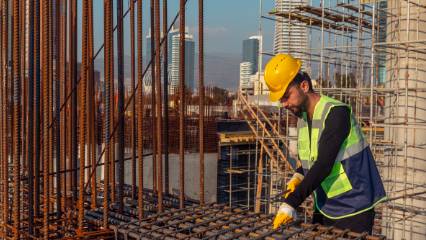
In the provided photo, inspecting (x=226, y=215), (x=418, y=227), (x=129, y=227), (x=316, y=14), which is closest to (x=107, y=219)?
(x=129, y=227)

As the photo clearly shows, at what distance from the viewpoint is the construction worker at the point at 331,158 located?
9.05 feet

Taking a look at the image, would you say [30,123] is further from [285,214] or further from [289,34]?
[289,34]

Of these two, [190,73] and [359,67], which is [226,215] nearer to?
[359,67]

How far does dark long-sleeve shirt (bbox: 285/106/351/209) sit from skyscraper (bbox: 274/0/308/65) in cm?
864

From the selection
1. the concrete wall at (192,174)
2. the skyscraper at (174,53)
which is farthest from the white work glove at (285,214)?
the concrete wall at (192,174)

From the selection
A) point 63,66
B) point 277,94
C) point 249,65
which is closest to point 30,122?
point 63,66

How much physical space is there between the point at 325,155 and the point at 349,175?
0.26 metres

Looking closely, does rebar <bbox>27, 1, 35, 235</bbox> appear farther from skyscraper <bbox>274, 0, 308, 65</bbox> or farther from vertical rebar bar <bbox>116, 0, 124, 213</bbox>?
skyscraper <bbox>274, 0, 308, 65</bbox>

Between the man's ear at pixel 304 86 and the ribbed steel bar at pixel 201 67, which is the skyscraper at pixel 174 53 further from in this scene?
the man's ear at pixel 304 86

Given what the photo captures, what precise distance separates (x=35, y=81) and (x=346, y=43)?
11.2 m

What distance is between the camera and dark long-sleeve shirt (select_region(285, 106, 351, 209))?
2.73m

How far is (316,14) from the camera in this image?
1231 cm

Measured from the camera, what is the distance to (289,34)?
38.0 feet

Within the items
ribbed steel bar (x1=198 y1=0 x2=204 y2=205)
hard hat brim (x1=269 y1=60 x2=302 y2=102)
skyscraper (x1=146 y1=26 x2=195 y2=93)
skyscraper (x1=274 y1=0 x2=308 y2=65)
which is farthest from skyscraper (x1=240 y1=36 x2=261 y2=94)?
hard hat brim (x1=269 y1=60 x2=302 y2=102)
